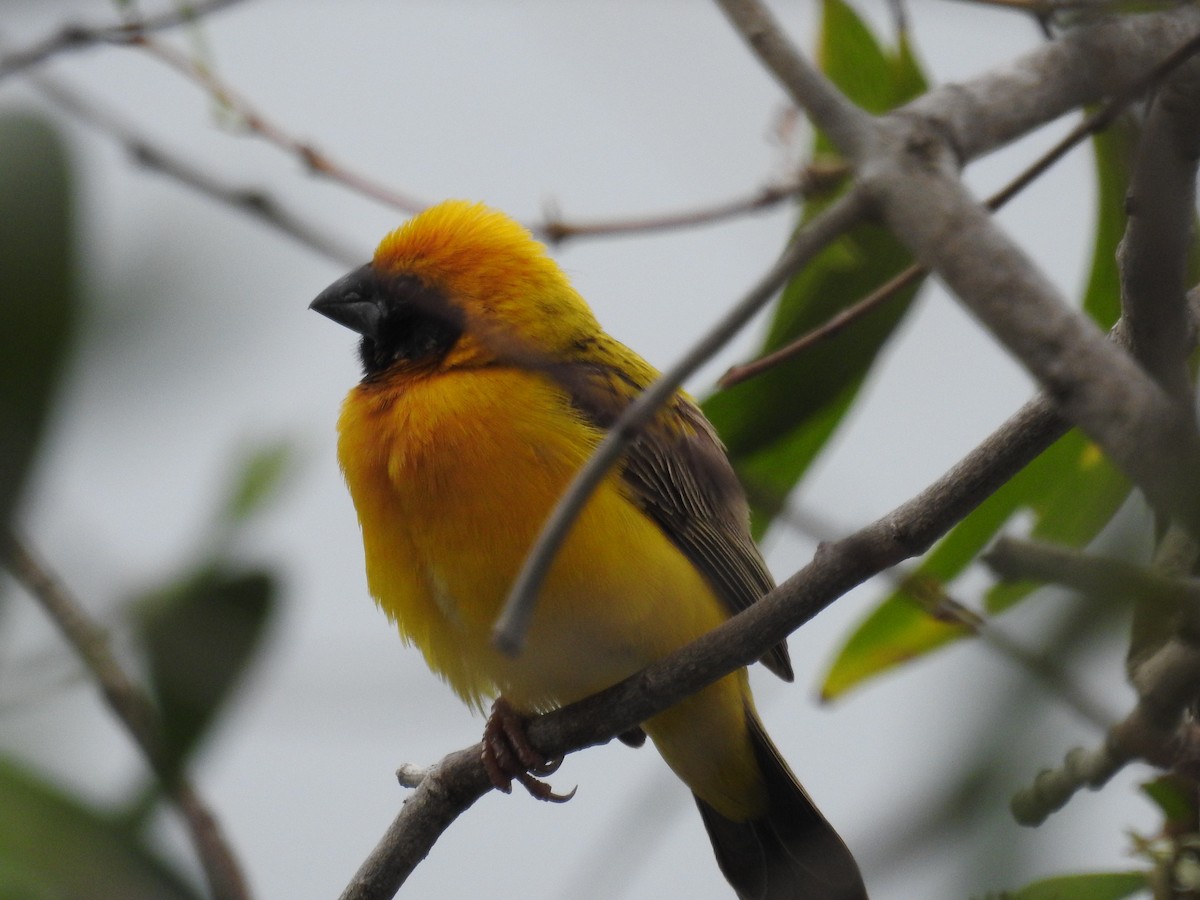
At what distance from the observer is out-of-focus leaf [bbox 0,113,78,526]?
3.56 feet

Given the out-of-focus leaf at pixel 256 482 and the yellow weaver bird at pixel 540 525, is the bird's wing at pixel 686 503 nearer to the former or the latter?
the yellow weaver bird at pixel 540 525

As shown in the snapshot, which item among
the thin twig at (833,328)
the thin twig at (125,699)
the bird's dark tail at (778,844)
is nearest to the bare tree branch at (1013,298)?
the thin twig at (833,328)

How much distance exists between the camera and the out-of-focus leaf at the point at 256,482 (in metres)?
1.50

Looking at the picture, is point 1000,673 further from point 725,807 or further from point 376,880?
point 725,807


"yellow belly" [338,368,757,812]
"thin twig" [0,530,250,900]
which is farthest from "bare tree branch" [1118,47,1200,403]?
"yellow belly" [338,368,757,812]

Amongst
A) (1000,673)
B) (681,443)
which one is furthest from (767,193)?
(1000,673)

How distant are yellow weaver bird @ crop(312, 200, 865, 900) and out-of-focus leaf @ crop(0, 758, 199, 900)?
7.41ft

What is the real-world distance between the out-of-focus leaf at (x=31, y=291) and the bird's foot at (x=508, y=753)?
3007 mm

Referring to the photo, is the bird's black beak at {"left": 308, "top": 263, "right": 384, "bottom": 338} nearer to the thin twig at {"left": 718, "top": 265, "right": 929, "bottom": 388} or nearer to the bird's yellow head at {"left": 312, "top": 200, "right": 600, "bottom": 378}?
the bird's yellow head at {"left": 312, "top": 200, "right": 600, "bottom": 378}

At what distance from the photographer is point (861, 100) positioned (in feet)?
14.4

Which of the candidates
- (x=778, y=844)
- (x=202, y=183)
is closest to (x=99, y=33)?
(x=202, y=183)

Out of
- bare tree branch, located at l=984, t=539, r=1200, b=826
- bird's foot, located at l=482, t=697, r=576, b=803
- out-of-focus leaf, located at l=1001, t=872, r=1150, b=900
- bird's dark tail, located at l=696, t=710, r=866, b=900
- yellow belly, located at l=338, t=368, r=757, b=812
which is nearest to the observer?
bare tree branch, located at l=984, t=539, r=1200, b=826

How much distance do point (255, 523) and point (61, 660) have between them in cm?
30

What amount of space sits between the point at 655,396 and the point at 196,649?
0.74 meters
